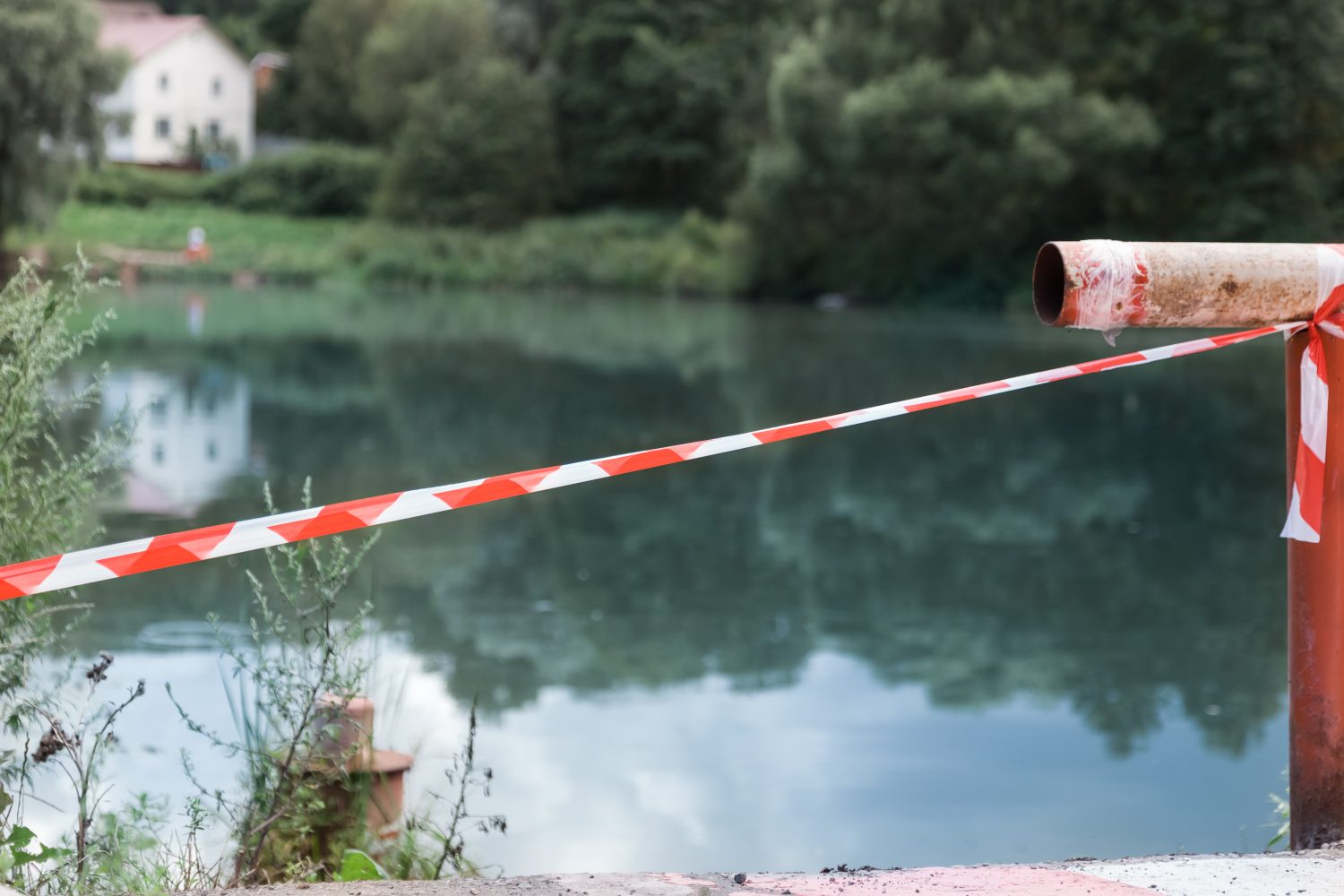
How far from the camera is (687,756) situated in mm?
5027

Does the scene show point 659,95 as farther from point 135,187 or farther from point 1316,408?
point 1316,408

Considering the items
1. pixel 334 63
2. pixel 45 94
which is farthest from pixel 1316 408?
pixel 334 63

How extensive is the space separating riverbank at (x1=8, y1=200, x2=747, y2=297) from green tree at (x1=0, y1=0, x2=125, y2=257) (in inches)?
450

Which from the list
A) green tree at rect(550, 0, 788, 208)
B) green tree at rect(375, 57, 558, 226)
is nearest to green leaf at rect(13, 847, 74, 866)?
green tree at rect(550, 0, 788, 208)

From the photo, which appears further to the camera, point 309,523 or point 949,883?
point 309,523

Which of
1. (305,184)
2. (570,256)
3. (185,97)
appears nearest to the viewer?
(570,256)

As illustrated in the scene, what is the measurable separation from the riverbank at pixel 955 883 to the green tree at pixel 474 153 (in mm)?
47524

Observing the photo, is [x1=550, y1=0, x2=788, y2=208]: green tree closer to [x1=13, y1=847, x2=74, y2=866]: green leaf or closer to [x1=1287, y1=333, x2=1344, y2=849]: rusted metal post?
[x1=1287, y1=333, x2=1344, y2=849]: rusted metal post

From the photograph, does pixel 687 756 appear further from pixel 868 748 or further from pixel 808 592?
pixel 808 592

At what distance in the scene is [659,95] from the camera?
169 ft

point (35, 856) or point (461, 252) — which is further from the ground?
point (461, 252)

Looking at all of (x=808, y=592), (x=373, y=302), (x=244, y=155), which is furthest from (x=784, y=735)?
(x=244, y=155)

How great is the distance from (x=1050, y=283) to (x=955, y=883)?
44.7 inches

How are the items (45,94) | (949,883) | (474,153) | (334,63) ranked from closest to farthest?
(949,883), (45,94), (474,153), (334,63)
